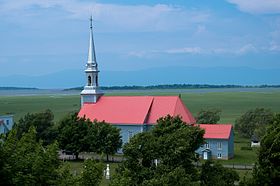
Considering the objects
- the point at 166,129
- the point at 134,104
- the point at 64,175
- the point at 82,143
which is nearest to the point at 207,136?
the point at 134,104

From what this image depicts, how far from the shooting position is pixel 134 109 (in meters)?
56.6

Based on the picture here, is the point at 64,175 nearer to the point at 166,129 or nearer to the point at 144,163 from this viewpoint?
the point at 144,163

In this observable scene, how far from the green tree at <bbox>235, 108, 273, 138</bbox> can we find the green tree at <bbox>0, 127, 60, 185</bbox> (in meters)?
49.9

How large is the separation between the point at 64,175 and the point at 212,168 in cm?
1272

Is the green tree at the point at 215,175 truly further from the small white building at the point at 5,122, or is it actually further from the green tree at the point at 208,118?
the green tree at the point at 208,118

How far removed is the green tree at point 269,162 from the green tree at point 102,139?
27346 mm

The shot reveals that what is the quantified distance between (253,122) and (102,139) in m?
24.0

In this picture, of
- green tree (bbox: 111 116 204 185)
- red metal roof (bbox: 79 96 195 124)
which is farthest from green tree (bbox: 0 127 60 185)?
red metal roof (bbox: 79 96 195 124)

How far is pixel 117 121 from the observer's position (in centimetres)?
5609

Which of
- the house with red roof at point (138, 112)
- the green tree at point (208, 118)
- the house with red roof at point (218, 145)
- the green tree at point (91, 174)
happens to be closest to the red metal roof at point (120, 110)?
the house with red roof at point (138, 112)

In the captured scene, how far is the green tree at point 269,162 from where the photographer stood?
1984 cm

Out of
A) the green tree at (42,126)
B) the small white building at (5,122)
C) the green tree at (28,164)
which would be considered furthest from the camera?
the small white building at (5,122)

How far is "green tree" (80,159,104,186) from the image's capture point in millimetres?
12414

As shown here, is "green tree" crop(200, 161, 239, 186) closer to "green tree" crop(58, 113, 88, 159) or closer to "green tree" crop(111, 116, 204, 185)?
"green tree" crop(111, 116, 204, 185)
